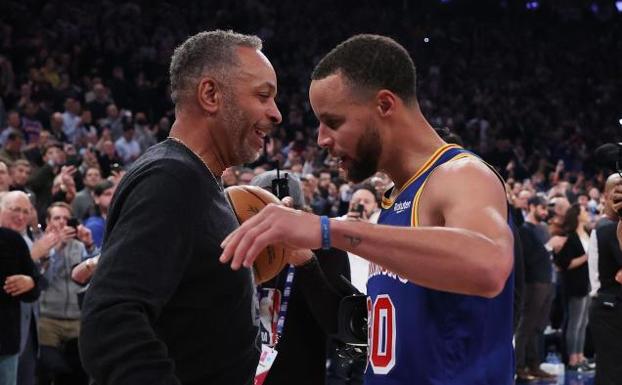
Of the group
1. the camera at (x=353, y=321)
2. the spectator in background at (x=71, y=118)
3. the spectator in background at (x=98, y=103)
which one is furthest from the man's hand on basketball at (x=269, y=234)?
the spectator in background at (x=98, y=103)

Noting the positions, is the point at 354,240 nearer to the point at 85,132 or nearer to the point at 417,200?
the point at 417,200

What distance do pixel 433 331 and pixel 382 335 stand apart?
6.4 inches

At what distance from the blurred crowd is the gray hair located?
983 mm

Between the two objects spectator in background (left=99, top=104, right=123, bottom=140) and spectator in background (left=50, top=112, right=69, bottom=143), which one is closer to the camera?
spectator in background (left=50, top=112, right=69, bottom=143)

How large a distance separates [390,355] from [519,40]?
25.9 metres

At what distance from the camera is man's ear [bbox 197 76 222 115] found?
7.69ft

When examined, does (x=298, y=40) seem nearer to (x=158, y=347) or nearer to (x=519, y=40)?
(x=519, y=40)

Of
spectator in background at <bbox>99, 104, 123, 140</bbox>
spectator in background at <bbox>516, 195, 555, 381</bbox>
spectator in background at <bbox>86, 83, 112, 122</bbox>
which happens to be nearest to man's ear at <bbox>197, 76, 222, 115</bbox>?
spectator in background at <bbox>516, 195, 555, 381</bbox>

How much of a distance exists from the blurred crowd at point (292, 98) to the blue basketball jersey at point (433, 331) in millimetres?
1117

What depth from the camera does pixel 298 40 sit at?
20766 mm

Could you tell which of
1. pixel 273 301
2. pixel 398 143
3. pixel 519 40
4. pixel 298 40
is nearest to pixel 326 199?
pixel 273 301

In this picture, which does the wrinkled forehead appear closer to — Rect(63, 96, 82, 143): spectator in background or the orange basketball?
the orange basketball

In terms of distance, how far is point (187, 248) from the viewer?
2.09m

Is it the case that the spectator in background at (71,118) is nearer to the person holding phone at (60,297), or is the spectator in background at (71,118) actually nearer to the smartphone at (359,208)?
the person holding phone at (60,297)
